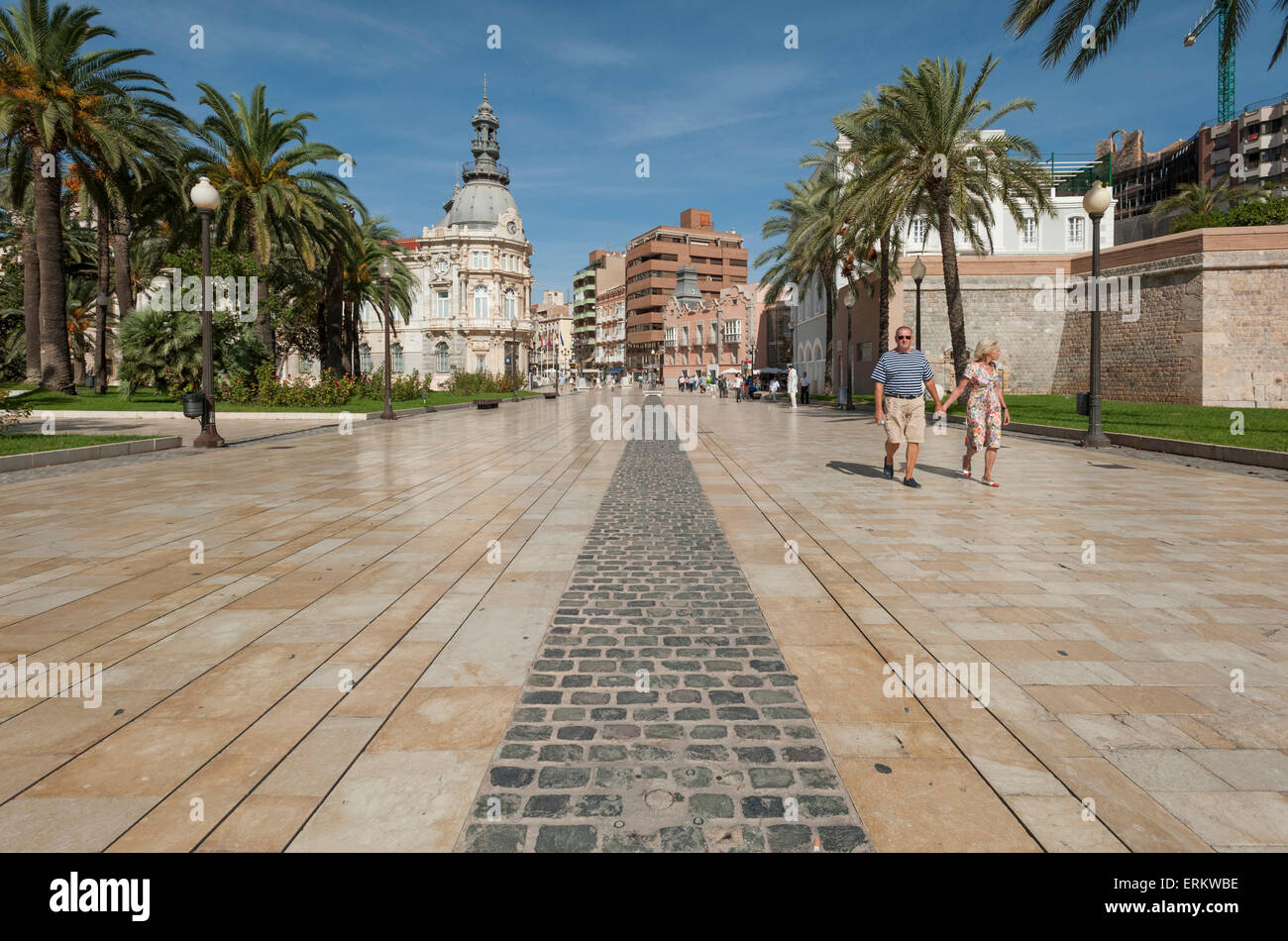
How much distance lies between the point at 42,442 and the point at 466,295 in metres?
64.7

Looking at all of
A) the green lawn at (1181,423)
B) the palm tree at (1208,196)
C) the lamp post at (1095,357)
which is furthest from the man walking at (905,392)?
the palm tree at (1208,196)

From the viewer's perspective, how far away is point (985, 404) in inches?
388

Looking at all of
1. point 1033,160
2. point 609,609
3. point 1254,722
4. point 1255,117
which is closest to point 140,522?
point 609,609

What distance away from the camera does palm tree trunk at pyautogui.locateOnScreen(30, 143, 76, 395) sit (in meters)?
25.3

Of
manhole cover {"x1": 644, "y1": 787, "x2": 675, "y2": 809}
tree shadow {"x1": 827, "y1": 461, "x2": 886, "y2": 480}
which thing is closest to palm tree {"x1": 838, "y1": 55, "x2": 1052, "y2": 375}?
tree shadow {"x1": 827, "y1": 461, "x2": 886, "y2": 480}

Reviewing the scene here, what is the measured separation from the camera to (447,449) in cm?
1538

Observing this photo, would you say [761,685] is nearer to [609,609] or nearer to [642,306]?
[609,609]

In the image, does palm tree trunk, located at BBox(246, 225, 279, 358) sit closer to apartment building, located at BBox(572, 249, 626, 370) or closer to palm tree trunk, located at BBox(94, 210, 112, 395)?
palm tree trunk, located at BBox(94, 210, 112, 395)

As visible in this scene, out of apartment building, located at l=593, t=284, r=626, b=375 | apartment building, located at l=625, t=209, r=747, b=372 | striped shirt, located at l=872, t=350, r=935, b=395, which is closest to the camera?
striped shirt, located at l=872, t=350, r=935, b=395

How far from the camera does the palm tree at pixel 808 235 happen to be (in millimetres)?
30391

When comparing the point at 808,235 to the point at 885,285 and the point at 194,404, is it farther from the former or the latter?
the point at 194,404

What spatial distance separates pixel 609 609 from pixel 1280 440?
43.8ft

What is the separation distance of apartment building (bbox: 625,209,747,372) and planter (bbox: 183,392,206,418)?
9984 centimetres
